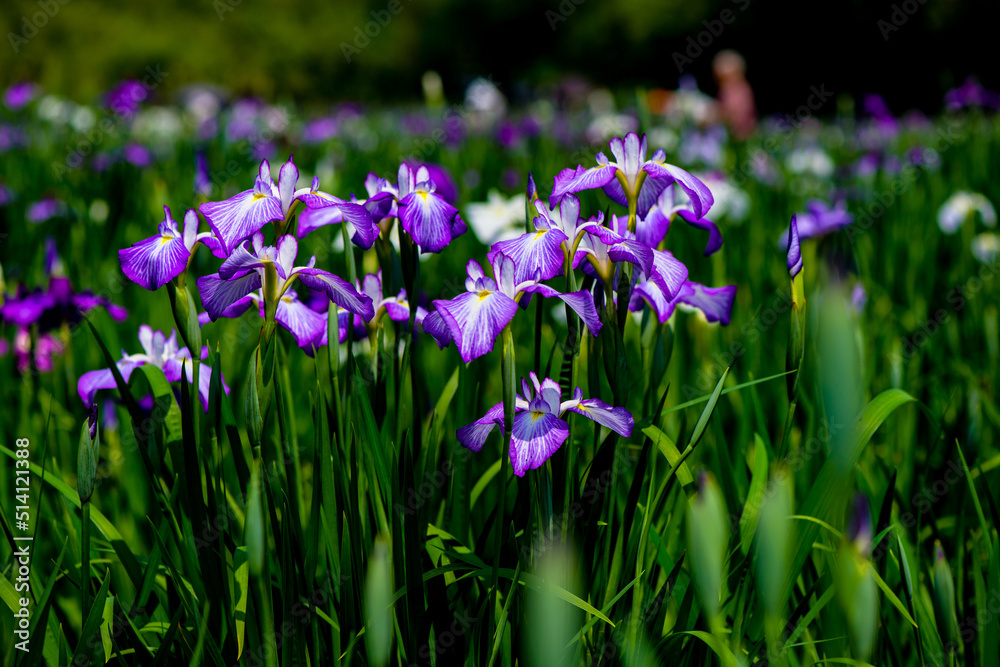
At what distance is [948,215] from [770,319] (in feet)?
4.15

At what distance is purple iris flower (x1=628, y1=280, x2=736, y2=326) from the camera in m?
1.07

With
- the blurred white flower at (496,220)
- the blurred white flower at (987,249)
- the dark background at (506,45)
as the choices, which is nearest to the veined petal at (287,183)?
the blurred white flower at (496,220)

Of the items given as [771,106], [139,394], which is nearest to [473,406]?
[139,394]

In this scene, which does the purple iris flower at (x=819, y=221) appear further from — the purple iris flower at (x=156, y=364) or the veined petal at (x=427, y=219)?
the purple iris flower at (x=156, y=364)

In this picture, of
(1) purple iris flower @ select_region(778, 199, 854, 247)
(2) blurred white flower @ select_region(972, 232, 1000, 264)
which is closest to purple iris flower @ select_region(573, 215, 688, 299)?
(1) purple iris flower @ select_region(778, 199, 854, 247)

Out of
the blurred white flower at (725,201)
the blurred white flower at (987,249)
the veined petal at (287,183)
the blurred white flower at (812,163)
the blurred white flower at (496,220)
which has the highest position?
the blurred white flower at (812,163)

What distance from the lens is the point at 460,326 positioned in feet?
2.79

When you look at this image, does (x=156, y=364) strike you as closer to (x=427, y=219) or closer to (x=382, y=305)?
(x=382, y=305)

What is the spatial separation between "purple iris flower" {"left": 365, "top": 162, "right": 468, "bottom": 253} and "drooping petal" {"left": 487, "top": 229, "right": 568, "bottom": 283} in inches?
3.5

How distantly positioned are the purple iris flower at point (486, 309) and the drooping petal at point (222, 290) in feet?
0.89

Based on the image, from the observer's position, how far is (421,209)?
3.24 ft

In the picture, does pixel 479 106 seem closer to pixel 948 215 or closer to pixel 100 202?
pixel 100 202

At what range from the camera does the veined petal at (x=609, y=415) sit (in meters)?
0.88

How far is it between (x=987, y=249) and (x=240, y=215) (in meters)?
2.63
